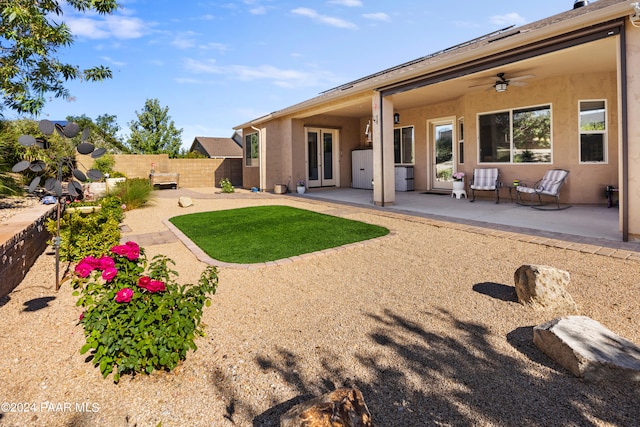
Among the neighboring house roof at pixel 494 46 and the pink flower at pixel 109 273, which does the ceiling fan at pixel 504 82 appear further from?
the pink flower at pixel 109 273

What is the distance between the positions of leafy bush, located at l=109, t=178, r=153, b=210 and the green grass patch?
7.12 feet

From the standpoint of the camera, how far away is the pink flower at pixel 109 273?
243cm

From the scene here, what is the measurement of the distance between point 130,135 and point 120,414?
3088 centimetres

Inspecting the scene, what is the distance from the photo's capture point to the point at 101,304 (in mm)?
2387

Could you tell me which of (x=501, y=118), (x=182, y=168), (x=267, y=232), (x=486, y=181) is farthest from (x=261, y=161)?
(x=501, y=118)

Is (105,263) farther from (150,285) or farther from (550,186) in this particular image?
(550,186)

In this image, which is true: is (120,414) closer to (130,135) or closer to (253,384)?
(253,384)

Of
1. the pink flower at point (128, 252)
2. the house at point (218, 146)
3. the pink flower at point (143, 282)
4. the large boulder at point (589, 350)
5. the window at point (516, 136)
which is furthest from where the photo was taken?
the house at point (218, 146)

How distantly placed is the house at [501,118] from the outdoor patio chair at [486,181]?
0.36m

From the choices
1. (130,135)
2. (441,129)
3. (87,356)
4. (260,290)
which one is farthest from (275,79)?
(87,356)

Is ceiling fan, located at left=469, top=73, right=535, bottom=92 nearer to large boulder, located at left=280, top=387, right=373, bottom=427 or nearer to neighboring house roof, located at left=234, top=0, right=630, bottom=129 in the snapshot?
neighboring house roof, located at left=234, top=0, right=630, bottom=129

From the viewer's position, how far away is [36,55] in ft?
20.5

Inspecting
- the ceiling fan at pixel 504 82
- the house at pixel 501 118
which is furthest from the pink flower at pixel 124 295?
the ceiling fan at pixel 504 82

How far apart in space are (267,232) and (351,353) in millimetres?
4666
